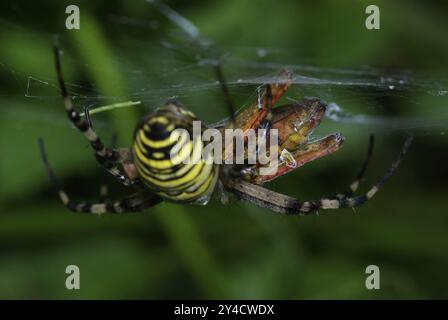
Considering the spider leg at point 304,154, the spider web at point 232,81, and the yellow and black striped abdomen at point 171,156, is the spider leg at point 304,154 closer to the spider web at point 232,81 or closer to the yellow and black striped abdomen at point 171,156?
the spider web at point 232,81

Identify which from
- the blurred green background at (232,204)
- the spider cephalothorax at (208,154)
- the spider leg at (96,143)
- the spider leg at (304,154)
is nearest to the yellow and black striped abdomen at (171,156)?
the spider cephalothorax at (208,154)

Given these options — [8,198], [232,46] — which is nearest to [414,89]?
[232,46]

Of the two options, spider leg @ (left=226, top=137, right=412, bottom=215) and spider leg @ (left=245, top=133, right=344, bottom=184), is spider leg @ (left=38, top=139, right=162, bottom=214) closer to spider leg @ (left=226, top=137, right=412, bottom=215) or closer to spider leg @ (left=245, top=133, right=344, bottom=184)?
spider leg @ (left=226, top=137, right=412, bottom=215)

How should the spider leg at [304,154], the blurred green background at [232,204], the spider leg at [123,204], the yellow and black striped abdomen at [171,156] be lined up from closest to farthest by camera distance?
the yellow and black striped abdomen at [171,156] → the spider leg at [304,154] → the spider leg at [123,204] → the blurred green background at [232,204]

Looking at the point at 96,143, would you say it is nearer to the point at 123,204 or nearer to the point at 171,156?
the point at 123,204

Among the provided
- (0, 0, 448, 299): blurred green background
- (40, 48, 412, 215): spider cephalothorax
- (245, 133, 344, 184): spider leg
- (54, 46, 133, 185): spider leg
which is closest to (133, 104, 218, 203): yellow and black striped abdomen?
(40, 48, 412, 215): spider cephalothorax

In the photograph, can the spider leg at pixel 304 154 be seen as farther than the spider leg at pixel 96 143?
Yes
